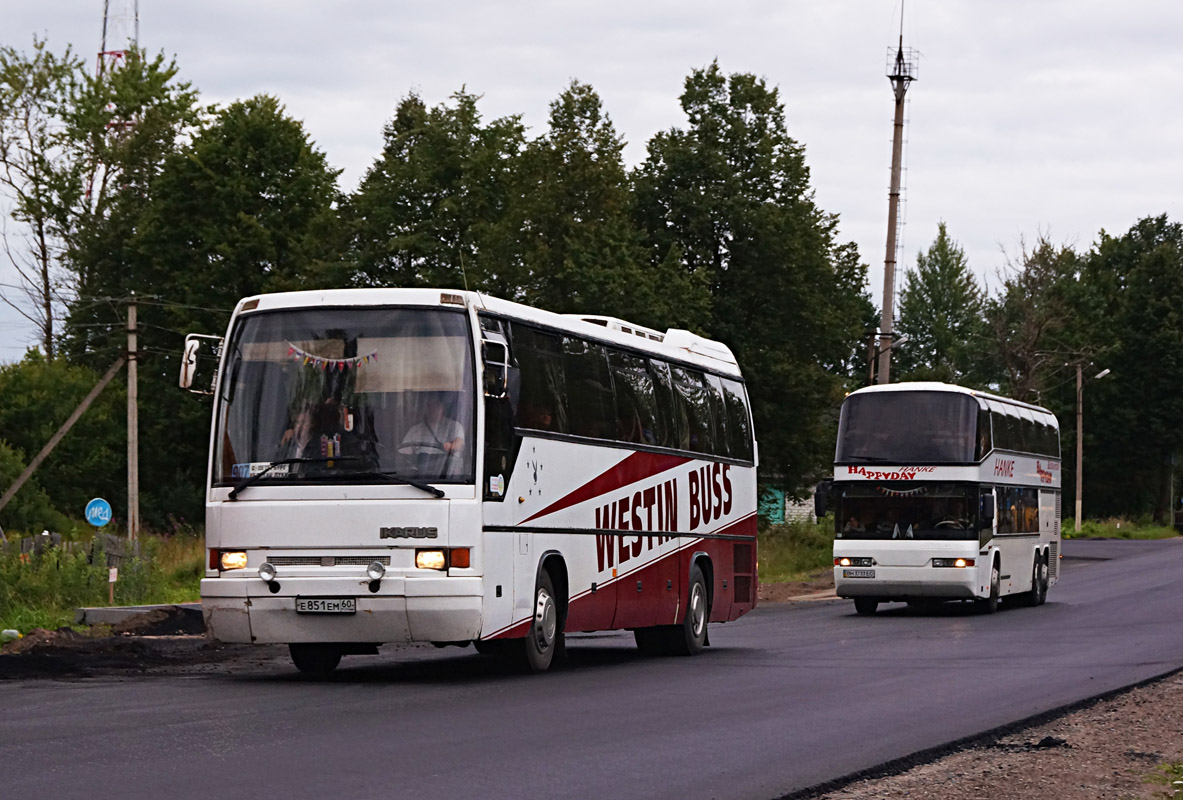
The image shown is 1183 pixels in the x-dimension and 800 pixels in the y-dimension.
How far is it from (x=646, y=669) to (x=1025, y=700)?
14.7ft

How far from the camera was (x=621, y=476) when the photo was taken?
19734mm

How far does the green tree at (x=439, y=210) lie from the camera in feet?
205

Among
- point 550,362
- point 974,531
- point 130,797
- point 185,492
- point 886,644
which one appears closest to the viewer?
point 130,797

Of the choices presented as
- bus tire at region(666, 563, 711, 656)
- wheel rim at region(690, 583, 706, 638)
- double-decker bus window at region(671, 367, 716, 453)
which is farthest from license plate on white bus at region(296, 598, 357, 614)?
double-decker bus window at region(671, 367, 716, 453)

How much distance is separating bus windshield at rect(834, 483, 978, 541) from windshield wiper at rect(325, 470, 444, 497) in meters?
18.2

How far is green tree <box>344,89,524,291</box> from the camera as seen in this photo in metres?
62.4

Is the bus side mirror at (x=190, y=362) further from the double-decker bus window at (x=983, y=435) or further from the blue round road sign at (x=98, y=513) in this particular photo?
the blue round road sign at (x=98, y=513)

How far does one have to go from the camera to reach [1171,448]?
4021 inches

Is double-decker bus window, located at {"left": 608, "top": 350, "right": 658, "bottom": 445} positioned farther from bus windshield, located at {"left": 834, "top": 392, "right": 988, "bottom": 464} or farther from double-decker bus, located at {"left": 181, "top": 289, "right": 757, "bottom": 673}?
bus windshield, located at {"left": 834, "top": 392, "right": 988, "bottom": 464}

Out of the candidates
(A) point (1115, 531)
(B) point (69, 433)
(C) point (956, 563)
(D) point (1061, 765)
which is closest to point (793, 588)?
(C) point (956, 563)

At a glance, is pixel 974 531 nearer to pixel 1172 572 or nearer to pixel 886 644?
pixel 886 644

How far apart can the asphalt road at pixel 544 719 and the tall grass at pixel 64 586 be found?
6823mm

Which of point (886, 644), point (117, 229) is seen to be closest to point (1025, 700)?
point (886, 644)

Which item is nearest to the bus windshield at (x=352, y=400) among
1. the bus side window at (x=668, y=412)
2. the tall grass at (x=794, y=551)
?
the bus side window at (x=668, y=412)
